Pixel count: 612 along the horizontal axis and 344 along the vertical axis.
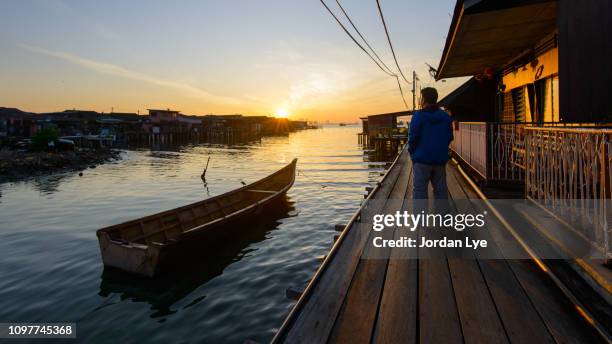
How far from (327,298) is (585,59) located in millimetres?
5891

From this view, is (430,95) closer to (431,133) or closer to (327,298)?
(431,133)

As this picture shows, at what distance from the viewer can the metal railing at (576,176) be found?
359 cm

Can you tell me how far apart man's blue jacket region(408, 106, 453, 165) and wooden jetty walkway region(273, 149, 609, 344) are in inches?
53.0


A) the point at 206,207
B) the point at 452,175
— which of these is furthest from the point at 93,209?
the point at 452,175

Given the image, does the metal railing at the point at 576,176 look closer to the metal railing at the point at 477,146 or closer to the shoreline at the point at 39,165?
the metal railing at the point at 477,146

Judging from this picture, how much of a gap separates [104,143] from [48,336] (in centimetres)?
7332

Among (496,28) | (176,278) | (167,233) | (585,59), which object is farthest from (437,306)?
(167,233)

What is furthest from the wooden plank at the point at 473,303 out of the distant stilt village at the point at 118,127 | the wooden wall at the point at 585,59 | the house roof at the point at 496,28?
the distant stilt village at the point at 118,127

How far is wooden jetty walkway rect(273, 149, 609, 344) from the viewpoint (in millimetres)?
2799

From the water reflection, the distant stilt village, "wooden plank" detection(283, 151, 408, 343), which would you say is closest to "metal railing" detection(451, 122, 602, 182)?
"wooden plank" detection(283, 151, 408, 343)

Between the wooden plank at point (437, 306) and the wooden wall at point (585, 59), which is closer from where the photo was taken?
the wooden plank at point (437, 306)

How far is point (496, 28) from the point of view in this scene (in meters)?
8.44

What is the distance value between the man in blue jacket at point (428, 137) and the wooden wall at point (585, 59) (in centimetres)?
303

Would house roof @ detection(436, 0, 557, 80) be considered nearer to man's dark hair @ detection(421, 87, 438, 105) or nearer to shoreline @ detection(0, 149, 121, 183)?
man's dark hair @ detection(421, 87, 438, 105)
